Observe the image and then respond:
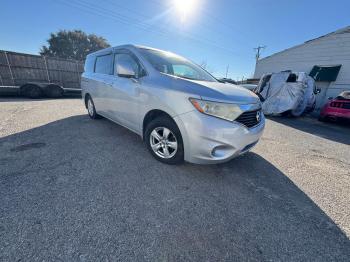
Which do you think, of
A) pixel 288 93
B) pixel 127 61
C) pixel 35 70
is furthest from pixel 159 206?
pixel 35 70

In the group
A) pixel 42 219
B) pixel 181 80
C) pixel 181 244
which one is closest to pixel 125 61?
pixel 181 80

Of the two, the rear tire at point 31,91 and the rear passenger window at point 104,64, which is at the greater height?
the rear passenger window at point 104,64

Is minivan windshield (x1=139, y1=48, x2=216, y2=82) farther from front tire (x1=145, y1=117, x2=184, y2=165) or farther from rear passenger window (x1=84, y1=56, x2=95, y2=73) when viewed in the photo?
rear passenger window (x1=84, y1=56, x2=95, y2=73)

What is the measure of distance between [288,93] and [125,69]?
7.90 meters

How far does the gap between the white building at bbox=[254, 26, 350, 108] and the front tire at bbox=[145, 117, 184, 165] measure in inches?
526

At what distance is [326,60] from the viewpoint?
37.2ft

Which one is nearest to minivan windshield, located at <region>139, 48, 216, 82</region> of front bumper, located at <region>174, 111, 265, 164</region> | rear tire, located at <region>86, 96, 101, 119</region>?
front bumper, located at <region>174, 111, 265, 164</region>

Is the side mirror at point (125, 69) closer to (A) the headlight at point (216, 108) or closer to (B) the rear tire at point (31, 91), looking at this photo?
(A) the headlight at point (216, 108)

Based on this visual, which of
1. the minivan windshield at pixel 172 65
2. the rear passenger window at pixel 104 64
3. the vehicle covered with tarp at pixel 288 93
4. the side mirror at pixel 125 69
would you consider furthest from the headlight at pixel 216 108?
the vehicle covered with tarp at pixel 288 93

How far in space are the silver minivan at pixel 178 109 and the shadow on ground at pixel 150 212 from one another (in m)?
0.46

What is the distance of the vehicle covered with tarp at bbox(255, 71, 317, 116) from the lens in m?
7.71

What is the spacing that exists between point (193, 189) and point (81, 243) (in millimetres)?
1303

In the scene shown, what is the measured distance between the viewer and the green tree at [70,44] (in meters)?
33.4

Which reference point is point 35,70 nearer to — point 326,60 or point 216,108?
point 216,108
